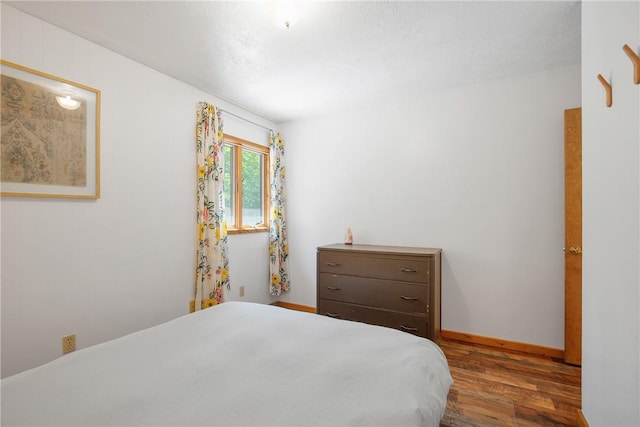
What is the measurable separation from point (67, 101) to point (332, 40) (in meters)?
1.87

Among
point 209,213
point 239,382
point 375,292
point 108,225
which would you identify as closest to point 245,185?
point 209,213

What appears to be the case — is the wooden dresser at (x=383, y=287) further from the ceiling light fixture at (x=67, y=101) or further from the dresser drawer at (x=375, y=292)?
the ceiling light fixture at (x=67, y=101)

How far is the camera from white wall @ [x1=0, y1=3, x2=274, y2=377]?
1825mm

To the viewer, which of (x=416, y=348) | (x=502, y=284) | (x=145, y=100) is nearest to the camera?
(x=416, y=348)

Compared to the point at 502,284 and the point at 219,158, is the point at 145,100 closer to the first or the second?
the point at 219,158

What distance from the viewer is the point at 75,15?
187 centimetres

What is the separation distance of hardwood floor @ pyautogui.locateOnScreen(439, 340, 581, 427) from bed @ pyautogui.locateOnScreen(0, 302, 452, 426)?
848mm

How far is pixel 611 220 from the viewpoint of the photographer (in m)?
1.25

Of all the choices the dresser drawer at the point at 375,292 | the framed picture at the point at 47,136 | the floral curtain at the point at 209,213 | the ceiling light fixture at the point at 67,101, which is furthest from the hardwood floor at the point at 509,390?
the ceiling light fixture at the point at 67,101

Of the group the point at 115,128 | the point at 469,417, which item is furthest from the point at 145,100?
the point at 469,417

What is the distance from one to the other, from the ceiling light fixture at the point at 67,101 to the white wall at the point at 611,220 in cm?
298

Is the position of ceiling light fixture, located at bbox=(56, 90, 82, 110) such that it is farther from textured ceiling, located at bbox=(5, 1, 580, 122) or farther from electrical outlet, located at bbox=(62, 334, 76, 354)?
electrical outlet, located at bbox=(62, 334, 76, 354)

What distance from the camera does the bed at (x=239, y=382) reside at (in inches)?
35.1

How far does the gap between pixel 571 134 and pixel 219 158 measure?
3.14 metres
